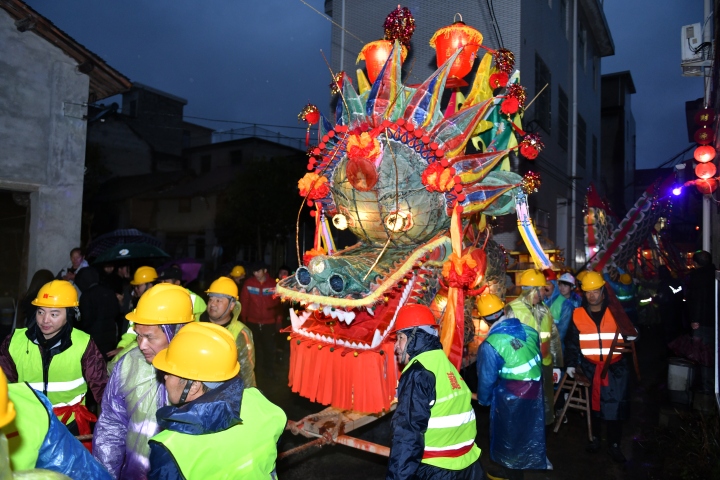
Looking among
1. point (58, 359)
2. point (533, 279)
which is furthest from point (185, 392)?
point (533, 279)

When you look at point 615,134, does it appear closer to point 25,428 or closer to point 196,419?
point 196,419

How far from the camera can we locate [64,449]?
1982 millimetres

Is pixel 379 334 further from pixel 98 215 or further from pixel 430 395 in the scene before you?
pixel 98 215

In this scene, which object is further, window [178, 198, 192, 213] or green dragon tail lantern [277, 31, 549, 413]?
window [178, 198, 192, 213]

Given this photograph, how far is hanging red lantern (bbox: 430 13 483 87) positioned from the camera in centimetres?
611

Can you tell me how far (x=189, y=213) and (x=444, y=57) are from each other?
681 inches

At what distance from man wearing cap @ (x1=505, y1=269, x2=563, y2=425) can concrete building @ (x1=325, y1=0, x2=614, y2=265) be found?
3892mm

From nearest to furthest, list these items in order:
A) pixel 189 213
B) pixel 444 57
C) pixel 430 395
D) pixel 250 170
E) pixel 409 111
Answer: pixel 430 395, pixel 409 111, pixel 444 57, pixel 250 170, pixel 189 213

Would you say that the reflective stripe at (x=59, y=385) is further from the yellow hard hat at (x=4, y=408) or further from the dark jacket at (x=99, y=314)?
the dark jacket at (x=99, y=314)

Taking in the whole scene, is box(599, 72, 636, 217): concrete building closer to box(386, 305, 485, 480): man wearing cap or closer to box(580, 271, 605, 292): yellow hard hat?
box(580, 271, 605, 292): yellow hard hat

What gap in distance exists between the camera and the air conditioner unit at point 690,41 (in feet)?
27.3

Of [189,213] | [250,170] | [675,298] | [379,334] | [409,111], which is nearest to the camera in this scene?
[379,334]

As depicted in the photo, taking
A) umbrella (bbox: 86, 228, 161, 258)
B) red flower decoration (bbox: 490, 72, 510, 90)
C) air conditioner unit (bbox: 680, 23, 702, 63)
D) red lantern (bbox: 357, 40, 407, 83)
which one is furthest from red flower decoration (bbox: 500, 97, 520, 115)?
umbrella (bbox: 86, 228, 161, 258)

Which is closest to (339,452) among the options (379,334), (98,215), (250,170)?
(379,334)
